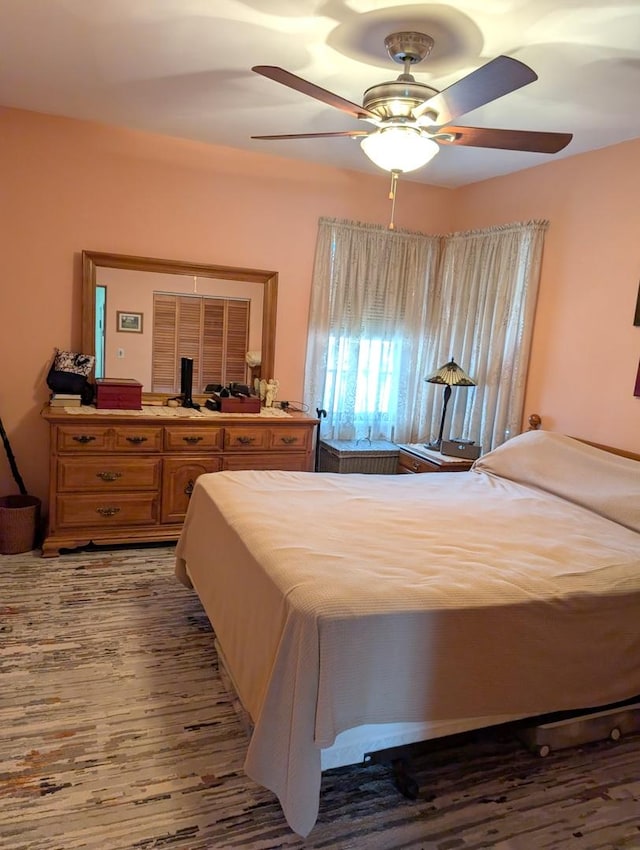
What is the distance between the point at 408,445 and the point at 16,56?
10.4ft

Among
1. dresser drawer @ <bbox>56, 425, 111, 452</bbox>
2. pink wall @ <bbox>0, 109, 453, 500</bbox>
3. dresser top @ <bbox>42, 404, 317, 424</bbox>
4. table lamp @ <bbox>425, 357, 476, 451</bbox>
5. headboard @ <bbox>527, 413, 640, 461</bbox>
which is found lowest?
dresser drawer @ <bbox>56, 425, 111, 452</bbox>

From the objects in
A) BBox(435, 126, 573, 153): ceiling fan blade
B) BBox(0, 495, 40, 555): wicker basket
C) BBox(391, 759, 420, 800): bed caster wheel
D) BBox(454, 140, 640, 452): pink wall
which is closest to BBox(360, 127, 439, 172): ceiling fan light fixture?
BBox(435, 126, 573, 153): ceiling fan blade

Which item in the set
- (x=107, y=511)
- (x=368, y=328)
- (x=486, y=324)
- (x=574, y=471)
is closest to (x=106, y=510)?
(x=107, y=511)

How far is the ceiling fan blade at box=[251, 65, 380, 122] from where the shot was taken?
1865 mm

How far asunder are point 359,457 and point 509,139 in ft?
7.63

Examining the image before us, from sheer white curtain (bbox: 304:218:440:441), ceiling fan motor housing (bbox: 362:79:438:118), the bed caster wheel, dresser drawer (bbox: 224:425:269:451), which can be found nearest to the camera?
the bed caster wheel

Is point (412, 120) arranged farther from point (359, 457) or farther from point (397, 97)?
point (359, 457)

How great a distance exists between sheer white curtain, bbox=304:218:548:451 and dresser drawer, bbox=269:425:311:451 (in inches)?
18.8

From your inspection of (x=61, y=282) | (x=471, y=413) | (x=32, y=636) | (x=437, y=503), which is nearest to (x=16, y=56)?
(x=61, y=282)

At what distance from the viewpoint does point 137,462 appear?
11.5 ft

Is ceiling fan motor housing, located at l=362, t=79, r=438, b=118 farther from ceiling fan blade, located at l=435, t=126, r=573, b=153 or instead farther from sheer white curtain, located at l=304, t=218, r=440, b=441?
sheer white curtain, located at l=304, t=218, r=440, b=441

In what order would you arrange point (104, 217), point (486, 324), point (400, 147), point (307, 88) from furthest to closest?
point (486, 324) → point (104, 217) → point (400, 147) → point (307, 88)

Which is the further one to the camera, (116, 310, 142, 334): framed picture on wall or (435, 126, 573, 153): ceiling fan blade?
(116, 310, 142, 334): framed picture on wall

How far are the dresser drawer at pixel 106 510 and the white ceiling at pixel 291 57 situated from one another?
2.22 metres
